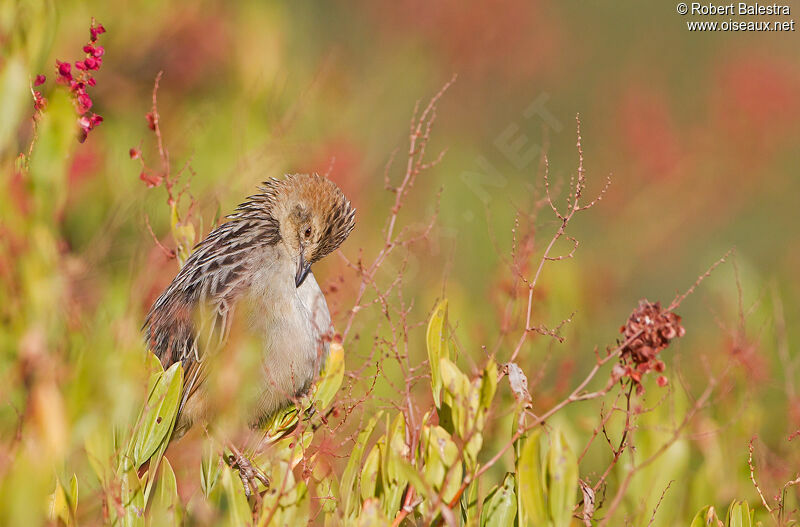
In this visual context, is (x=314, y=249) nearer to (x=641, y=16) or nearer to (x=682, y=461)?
(x=682, y=461)

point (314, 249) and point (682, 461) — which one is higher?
point (314, 249)

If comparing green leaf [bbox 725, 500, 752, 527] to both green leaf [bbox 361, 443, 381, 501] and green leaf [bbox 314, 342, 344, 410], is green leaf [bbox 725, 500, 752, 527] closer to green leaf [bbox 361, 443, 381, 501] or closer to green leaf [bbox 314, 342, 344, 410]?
green leaf [bbox 361, 443, 381, 501]

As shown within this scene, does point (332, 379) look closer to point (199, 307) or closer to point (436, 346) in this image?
point (436, 346)

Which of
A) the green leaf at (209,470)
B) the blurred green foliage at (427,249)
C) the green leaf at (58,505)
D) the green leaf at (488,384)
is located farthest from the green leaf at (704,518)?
the green leaf at (58,505)

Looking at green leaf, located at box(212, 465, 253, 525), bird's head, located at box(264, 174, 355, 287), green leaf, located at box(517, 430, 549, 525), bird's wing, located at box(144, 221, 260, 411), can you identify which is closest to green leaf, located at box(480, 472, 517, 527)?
green leaf, located at box(517, 430, 549, 525)

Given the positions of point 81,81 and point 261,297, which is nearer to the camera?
point 81,81

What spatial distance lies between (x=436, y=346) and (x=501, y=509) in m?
0.41

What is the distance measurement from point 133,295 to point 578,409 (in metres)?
2.10

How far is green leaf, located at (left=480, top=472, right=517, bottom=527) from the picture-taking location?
2064mm

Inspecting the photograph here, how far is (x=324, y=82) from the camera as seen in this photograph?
18.3ft

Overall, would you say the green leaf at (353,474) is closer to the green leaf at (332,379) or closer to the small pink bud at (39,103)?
the green leaf at (332,379)

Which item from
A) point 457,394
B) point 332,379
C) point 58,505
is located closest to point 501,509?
point 457,394

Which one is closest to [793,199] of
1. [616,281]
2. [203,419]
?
[616,281]

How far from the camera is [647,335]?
202 centimetres
